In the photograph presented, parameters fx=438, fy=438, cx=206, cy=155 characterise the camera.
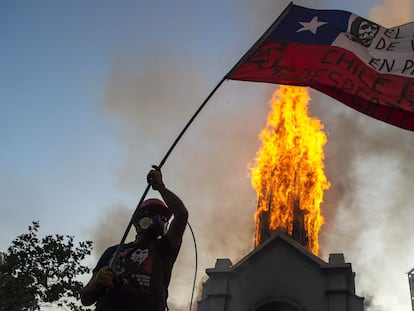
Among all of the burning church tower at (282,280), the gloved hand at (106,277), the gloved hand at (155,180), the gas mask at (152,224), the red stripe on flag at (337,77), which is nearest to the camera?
the gloved hand at (106,277)

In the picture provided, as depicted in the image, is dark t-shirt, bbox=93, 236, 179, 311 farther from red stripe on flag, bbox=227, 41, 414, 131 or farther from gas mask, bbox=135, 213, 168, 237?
red stripe on flag, bbox=227, 41, 414, 131

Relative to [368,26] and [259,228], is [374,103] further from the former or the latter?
[259,228]

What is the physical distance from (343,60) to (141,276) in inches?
205

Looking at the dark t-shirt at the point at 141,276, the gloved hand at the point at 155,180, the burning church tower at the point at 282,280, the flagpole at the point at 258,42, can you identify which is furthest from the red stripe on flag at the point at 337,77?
the burning church tower at the point at 282,280

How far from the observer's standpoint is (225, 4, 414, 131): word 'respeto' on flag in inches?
269

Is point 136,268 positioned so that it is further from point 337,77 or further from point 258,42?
point 337,77

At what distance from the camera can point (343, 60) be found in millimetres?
7180

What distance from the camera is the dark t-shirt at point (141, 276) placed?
3.44 meters

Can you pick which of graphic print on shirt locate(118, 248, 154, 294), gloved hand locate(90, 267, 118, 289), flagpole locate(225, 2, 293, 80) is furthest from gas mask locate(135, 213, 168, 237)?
flagpole locate(225, 2, 293, 80)

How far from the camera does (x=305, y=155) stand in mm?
27641

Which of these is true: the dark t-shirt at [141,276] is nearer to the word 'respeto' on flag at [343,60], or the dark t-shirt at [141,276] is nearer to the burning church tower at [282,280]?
the word 'respeto' on flag at [343,60]

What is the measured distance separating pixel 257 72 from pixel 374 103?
6.22 feet

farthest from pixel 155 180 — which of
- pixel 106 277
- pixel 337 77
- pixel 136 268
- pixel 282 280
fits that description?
pixel 282 280

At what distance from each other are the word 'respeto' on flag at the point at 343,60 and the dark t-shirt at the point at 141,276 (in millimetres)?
3430
